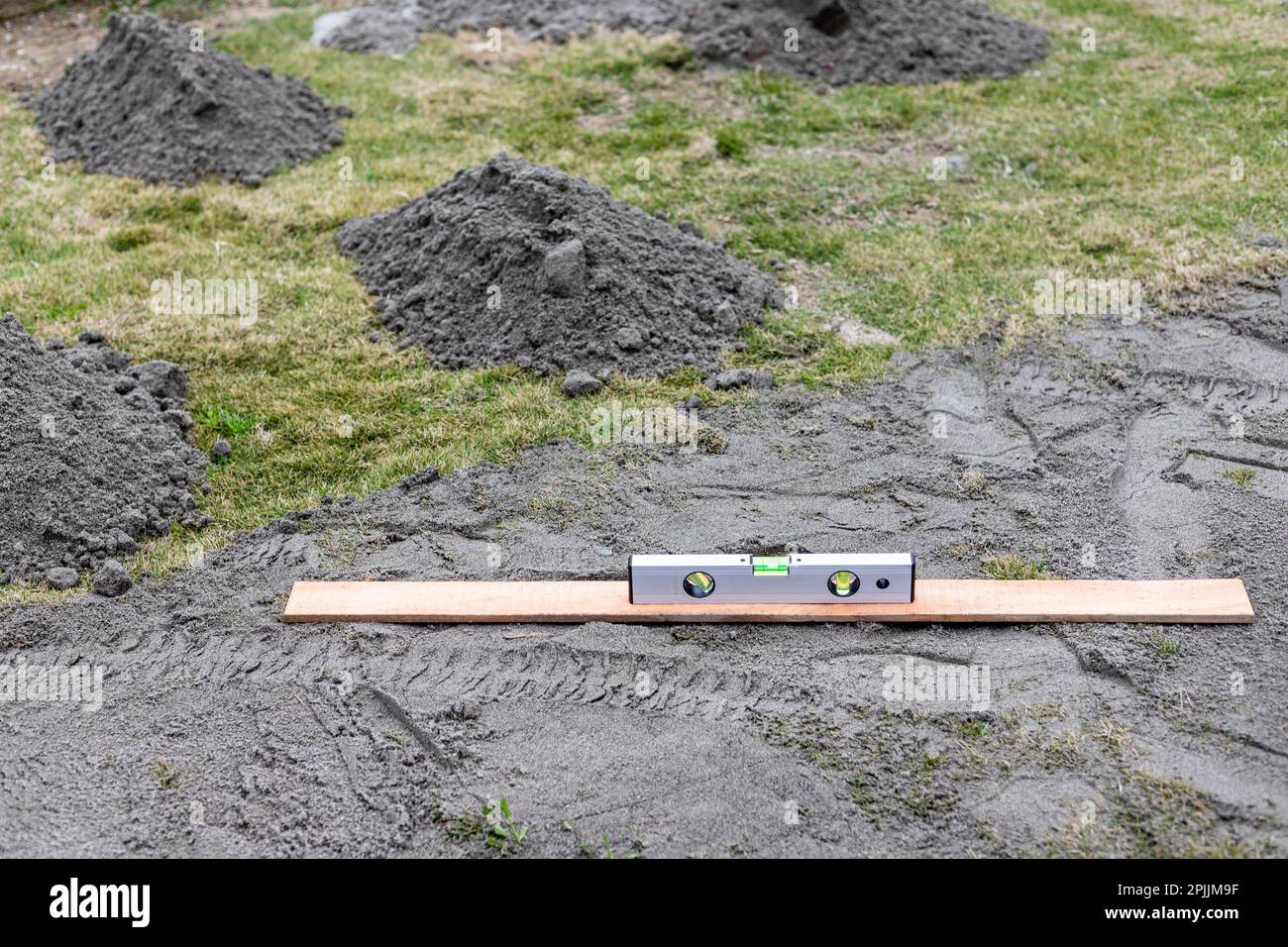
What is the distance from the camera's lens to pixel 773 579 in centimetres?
479

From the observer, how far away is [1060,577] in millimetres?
4977

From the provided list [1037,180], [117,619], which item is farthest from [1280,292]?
[117,619]

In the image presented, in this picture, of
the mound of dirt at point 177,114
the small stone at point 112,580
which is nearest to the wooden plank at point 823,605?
the small stone at point 112,580

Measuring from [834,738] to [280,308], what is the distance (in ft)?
15.1

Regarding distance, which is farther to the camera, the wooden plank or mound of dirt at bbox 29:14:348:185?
mound of dirt at bbox 29:14:348:185

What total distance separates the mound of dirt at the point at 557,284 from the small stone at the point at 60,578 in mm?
2267

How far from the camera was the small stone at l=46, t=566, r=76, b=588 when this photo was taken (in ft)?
16.7

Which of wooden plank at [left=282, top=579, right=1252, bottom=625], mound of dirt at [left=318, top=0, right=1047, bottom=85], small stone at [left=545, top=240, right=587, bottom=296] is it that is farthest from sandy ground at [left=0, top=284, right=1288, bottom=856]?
mound of dirt at [left=318, top=0, right=1047, bottom=85]

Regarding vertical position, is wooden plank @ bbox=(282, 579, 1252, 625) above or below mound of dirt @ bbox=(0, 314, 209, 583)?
below

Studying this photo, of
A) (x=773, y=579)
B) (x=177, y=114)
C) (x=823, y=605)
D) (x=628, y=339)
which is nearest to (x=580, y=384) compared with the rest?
(x=628, y=339)

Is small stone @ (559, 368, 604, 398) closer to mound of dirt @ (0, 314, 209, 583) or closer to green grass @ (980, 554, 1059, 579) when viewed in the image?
mound of dirt @ (0, 314, 209, 583)

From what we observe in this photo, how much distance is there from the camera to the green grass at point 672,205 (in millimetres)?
6312

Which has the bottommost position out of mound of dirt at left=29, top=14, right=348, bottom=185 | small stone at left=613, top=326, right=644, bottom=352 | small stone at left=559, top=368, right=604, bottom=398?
small stone at left=559, top=368, right=604, bottom=398

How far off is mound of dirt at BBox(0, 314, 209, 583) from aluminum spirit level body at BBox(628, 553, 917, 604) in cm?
222
